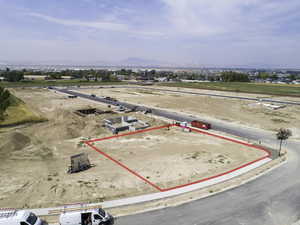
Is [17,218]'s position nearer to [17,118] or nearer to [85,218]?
[85,218]

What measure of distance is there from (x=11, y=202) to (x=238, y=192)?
20.4m

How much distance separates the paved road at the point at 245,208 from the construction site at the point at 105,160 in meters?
3.24

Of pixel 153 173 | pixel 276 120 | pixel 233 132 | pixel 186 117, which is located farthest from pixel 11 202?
pixel 276 120

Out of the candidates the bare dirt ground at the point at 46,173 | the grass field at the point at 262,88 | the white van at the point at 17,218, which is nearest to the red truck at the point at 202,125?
the bare dirt ground at the point at 46,173

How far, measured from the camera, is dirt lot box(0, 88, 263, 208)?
58.9ft

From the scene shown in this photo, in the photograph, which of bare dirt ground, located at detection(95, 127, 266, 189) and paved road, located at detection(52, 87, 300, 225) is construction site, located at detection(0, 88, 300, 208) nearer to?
bare dirt ground, located at detection(95, 127, 266, 189)

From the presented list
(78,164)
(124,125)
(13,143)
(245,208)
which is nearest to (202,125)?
(124,125)

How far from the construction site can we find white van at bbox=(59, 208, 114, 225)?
3.44 meters

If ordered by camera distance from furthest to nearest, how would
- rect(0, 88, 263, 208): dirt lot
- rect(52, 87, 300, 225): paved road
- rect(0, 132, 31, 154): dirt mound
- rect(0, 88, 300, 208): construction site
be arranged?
rect(0, 132, 31, 154): dirt mound, rect(0, 88, 300, 208): construction site, rect(0, 88, 263, 208): dirt lot, rect(52, 87, 300, 225): paved road

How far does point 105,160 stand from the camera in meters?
Answer: 24.8

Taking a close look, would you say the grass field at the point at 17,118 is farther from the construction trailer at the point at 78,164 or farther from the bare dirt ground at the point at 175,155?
the construction trailer at the point at 78,164

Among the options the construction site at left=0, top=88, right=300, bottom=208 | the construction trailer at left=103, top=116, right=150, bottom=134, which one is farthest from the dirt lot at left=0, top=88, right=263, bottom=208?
the construction trailer at left=103, top=116, right=150, bottom=134

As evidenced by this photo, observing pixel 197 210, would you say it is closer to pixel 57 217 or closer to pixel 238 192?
pixel 238 192

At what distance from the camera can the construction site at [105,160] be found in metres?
18.1
